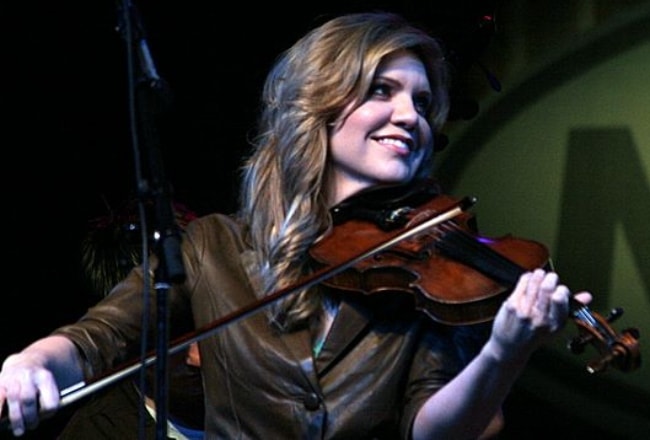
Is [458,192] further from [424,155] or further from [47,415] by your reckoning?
[47,415]

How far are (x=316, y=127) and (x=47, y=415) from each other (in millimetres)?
820

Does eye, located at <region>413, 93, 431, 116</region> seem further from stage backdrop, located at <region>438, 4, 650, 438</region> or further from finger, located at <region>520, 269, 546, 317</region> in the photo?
stage backdrop, located at <region>438, 4, 650, 438</region>

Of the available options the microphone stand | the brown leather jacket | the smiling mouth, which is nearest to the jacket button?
the brown leather jacket

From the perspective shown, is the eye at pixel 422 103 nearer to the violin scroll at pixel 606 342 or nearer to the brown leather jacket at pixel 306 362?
the brown leather jacket at pixel 306 362

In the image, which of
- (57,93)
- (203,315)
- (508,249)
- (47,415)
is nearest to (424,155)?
(508,249)

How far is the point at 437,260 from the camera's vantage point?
195 cm

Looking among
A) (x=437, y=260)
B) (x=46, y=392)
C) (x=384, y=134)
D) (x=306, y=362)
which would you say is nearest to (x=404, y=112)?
(x=384, y=134)

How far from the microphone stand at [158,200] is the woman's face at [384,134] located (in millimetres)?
648

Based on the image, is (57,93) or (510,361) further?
(57,93)

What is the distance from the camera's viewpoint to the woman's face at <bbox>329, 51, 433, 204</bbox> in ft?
7.06

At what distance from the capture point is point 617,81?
9.74ft

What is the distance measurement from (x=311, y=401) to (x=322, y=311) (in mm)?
194

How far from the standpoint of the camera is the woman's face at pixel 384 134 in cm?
215

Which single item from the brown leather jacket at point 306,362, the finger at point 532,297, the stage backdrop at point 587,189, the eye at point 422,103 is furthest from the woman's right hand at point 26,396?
the stage backdrop at point 587,189
